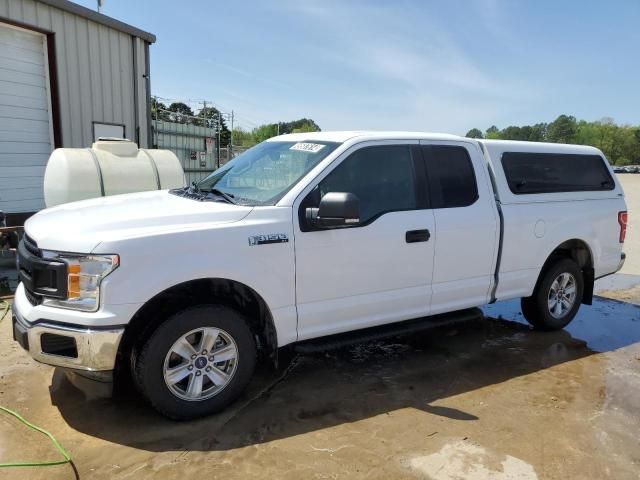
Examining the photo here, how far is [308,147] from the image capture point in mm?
3980

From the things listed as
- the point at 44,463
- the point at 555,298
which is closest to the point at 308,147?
the point at 44,463

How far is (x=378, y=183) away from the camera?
3.96 meters

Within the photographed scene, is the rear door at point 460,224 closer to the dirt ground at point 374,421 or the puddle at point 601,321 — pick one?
the dirt ground at point 374,421

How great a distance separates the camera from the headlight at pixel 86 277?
2855 mm

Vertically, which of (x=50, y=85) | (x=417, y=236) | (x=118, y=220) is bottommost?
(x=417, y=236)

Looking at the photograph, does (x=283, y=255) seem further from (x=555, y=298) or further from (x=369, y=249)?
(x=555, y=298)

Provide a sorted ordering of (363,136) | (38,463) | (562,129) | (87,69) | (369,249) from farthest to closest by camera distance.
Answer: (562,129)
(87,69)
(363,136)
(369,249)
(38,463)

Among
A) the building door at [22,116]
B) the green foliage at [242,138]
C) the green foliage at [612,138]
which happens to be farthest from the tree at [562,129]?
the building door at [22,116]

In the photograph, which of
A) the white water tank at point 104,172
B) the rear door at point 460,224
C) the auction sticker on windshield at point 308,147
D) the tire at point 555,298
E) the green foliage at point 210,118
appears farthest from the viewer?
the green foliage at point 210,118

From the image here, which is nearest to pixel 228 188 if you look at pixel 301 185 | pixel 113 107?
pixel 301 185

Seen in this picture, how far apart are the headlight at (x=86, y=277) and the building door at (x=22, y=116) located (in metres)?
7.35

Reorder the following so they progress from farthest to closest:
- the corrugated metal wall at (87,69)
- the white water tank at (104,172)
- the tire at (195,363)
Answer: the corrugated metal wall at (87,69), the white water tank at (104,172), the tire at (195,363)

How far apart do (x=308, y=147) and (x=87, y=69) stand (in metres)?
7.48

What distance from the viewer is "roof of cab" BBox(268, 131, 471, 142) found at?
13.0 feet
